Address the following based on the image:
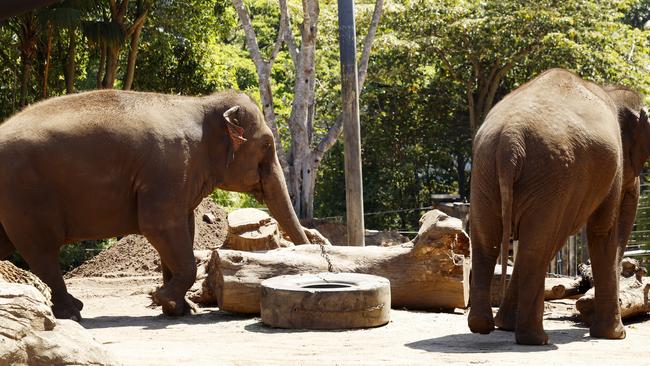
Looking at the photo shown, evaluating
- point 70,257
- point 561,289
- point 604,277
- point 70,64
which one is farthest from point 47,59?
point 604,277

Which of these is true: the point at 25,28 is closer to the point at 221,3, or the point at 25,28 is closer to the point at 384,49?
the point at 221,3

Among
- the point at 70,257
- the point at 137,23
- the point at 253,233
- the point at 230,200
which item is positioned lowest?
the point at 70,257

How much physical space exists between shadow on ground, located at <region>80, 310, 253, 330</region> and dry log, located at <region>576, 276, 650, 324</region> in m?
3.05

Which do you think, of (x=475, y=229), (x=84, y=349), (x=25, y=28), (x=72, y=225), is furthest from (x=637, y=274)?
(x=25, y=28)

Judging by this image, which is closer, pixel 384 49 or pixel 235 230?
pixel 235 230

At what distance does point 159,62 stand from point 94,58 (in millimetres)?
1323

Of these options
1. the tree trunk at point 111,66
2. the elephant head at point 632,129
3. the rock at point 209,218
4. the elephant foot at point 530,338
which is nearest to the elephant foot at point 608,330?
the elephant foot at point 530,338

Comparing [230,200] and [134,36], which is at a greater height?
[134,36]

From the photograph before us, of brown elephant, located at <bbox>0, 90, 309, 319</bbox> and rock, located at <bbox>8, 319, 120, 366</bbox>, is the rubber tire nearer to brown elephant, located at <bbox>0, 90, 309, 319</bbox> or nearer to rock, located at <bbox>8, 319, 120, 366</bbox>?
brown elephant, located at <bbox>0, 90, 309, 319</bbox>

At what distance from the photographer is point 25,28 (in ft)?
59.8

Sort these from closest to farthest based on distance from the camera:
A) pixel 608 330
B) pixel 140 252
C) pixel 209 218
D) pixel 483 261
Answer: pixel 483 261, pixel 608 330, pixel 140 252, pixel 209 218

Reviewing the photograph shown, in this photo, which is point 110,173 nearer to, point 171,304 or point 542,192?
point 171,304

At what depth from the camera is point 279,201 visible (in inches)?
430

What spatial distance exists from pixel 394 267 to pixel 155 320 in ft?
7.61
